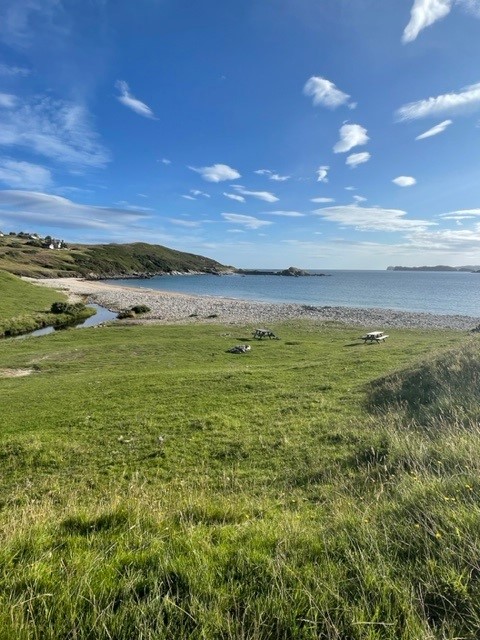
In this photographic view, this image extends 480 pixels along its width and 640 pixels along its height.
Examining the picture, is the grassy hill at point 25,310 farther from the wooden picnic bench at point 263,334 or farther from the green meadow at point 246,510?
the green meadow at point 246,510

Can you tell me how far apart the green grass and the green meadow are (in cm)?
3

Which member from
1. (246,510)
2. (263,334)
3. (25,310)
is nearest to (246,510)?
(246,510)

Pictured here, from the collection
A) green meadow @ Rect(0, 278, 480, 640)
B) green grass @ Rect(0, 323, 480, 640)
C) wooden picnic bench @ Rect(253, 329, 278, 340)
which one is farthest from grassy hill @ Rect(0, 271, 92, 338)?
green grass @ Rect(0, 323, 480, 640)

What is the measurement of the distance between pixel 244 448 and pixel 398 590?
25.0 ft

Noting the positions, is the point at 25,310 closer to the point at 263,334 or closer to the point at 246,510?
the point at 263,334

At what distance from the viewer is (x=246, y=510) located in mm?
6027

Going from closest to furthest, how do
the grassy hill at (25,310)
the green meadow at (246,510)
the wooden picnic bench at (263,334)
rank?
the green meadow at (246,510), the wooden picnic bench at (263,334), the grassy hill at (25,310)

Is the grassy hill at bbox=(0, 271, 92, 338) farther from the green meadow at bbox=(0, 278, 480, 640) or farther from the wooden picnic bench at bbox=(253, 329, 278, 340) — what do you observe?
the green meadow at bbox=(0, 278, 480, 640)

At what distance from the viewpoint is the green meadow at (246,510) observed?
3.23 metres

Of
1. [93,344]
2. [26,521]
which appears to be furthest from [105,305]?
[26,521]

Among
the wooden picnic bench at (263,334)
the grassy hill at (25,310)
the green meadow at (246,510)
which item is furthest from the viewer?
the grassy hill at (25,310)

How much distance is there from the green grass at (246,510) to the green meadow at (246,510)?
0.09 feet

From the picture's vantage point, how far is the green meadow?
323 centimetres

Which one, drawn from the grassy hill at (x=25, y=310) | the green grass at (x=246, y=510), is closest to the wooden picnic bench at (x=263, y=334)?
the green grass at (x=246, y=510)
